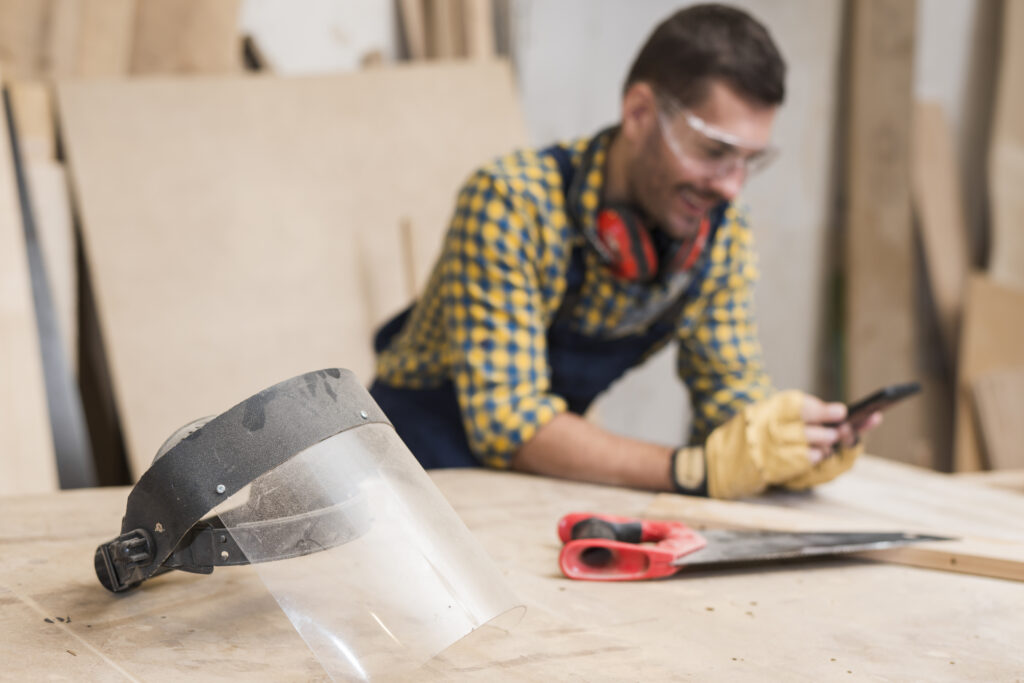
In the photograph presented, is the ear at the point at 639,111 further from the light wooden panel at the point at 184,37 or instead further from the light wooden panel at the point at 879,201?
the light wooden panel at the point at 879,201

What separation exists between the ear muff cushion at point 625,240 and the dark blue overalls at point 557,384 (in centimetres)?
14

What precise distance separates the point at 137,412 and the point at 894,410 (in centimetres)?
296

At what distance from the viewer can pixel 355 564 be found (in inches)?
34.0

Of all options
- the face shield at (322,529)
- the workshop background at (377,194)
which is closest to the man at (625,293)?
the face shield at (322,529)

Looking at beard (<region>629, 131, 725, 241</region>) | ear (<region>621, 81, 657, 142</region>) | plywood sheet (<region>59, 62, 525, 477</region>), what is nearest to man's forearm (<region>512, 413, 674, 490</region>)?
beard (<region>629, 131, 725, 241</region>)

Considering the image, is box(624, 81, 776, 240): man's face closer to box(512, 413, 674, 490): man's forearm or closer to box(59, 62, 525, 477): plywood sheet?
box(512, 413, 674, 490): man's forearm

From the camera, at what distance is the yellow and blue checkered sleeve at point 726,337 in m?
2.06

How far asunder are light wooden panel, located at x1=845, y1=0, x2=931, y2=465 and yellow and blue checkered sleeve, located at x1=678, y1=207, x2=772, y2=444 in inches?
71.8

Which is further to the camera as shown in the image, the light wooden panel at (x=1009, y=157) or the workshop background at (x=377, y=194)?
the light wooden panel at (x=1009, y=157)

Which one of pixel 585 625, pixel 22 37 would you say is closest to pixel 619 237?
pixel 585 625

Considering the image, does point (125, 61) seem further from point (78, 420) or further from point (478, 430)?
point (478, 430)

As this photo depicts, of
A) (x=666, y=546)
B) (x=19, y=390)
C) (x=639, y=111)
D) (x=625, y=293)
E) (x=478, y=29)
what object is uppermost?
(x=478, y=29)

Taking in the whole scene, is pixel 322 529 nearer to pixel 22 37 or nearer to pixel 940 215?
pixel 22 37

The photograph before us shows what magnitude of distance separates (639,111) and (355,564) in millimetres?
1277
